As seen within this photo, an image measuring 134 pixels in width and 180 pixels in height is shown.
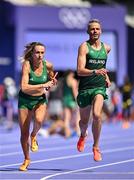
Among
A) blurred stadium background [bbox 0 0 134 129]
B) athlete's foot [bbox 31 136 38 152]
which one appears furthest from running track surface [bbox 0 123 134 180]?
blurred stadium background [bbox 0 0 134 129]

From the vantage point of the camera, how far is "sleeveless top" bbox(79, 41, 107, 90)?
12.6m

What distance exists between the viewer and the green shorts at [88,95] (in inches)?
502

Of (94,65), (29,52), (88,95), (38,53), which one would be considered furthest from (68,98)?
(38,53)

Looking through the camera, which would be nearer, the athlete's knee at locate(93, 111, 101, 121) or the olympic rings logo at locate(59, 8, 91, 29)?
the athlete's knee at locate(93, 111, 101, 121)

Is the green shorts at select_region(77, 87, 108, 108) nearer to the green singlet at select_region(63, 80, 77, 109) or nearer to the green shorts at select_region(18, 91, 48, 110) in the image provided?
the green shorts at select_region(18, 91, 48, 110)

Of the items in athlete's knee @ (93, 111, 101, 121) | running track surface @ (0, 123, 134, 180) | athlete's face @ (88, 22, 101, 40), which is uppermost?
athlete's face @ (88, 22, 101, 40)

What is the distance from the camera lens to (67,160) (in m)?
15.1

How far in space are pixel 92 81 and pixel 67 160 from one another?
274 cm

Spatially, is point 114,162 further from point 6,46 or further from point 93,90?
point 6,46

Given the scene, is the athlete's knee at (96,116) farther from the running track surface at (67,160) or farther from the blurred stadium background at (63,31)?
the blurred stadium background at (63,31)

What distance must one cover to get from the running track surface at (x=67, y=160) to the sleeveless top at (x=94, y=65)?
1.29 meters

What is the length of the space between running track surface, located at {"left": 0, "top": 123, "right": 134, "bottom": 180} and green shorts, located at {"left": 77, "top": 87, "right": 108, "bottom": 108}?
1014mm

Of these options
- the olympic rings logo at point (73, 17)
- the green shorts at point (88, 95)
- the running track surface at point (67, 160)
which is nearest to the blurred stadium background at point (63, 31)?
the olympic rings logo at point (73, 17)

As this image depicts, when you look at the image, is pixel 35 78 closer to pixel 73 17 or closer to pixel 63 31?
pixel 63 31
